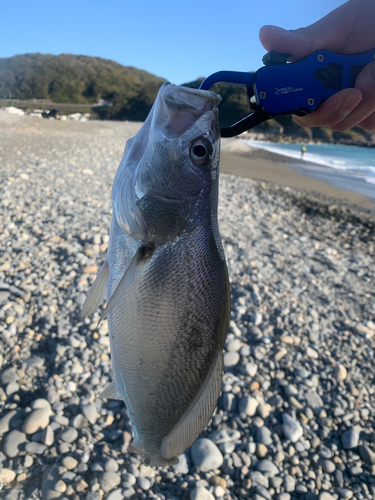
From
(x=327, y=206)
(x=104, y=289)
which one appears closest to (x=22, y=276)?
(x=104, y=289)

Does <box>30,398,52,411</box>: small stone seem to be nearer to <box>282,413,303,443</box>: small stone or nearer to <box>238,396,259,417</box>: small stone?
<box>238,396,259,417</box>: small stone

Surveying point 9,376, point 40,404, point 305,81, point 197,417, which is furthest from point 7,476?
point 305,81

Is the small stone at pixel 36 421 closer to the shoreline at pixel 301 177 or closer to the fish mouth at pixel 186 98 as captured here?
the fish mouth at pixel 186 98

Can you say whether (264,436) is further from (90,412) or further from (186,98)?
(186,98)

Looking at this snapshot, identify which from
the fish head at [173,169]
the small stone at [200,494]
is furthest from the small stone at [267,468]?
the fish head at [173,169]

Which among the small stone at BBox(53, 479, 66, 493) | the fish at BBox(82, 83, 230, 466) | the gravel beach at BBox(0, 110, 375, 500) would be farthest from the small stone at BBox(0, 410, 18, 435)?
the fish at BBox(82, 83, 230, 466)

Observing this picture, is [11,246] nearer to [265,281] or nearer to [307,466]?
[265,281]
